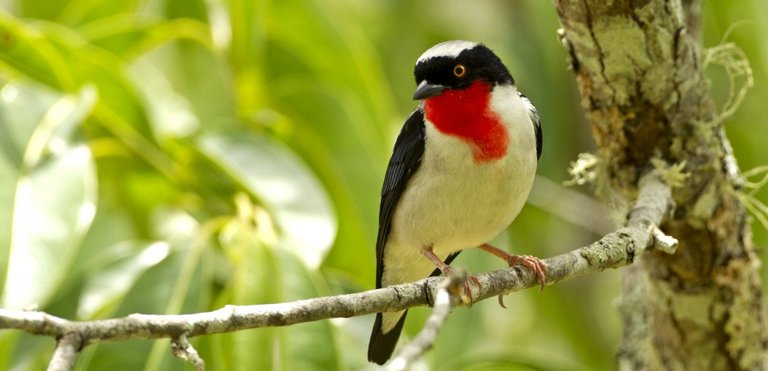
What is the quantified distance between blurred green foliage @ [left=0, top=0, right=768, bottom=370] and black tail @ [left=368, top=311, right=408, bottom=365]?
0.26ft

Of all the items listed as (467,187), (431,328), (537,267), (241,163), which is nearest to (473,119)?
(467,187)

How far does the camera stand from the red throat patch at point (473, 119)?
10.5ft

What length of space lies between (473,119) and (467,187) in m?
0.21

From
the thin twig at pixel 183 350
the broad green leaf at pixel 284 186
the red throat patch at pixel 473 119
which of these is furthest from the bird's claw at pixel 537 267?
the thin twig at pixel 183 350

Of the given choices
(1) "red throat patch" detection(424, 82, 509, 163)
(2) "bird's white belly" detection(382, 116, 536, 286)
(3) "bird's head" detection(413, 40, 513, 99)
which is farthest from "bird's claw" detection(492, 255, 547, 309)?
(3) "bird's head" detection(413, 40, 513, 99)

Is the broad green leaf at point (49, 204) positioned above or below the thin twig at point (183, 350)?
above

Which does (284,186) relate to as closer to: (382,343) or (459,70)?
→ (382,343)

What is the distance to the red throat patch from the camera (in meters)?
3.21

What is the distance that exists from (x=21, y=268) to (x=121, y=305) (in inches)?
14.1

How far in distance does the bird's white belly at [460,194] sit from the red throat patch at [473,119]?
2 cm

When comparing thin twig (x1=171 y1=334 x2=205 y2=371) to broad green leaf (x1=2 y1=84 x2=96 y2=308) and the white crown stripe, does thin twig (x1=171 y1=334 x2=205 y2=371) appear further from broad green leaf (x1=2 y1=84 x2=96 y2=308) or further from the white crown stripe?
the white crown stripe

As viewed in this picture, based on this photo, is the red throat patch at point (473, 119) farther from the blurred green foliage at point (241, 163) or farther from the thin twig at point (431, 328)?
the thin twig at point (431, 328)

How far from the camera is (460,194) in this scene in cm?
327

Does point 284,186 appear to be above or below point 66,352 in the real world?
above
